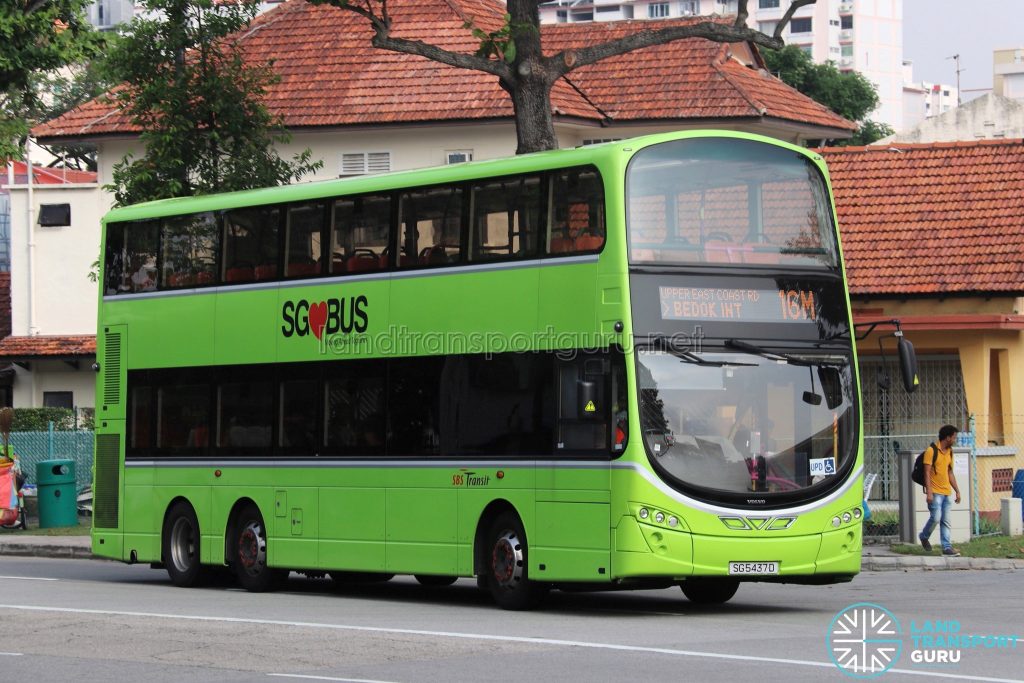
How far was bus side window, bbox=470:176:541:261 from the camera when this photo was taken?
55.4 ft

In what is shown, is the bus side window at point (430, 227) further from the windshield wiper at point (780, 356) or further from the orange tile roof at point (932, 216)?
the orange tile roof at point (932, 216)

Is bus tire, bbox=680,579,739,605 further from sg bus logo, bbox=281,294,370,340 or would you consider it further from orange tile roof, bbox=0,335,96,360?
orange tile roof, bbox=0,335,96,360

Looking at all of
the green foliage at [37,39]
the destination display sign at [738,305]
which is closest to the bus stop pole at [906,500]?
the destination display sign at [738,305]

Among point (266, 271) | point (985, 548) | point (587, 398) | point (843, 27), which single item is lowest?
point (985, 548)

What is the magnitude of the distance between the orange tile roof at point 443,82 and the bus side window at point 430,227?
20.7 metres

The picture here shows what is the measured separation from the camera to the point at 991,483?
28.3 metres

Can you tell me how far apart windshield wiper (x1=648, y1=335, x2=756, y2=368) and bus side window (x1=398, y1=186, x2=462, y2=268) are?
2671 mm

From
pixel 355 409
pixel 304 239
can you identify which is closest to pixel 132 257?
pixel 304 239

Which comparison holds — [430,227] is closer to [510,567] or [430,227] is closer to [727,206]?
[727,206]

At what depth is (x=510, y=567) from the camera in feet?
56.0

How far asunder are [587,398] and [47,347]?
31.7 m

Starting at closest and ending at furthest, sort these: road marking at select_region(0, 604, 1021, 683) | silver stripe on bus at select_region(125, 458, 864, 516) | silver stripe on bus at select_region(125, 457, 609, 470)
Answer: road marking at select_region(0, 604, 1021, 683) → silver stripe on bus at select_region(125, 458, 864, 516) → silver stripe on bus at select_region(125, 457, 609, 470)

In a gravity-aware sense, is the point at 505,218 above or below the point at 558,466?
above

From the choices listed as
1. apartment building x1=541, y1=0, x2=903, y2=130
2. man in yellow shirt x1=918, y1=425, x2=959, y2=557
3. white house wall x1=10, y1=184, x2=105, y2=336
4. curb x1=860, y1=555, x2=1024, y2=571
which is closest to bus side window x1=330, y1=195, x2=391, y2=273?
curb x1=860, y1=555, x2=1024, y2=571
